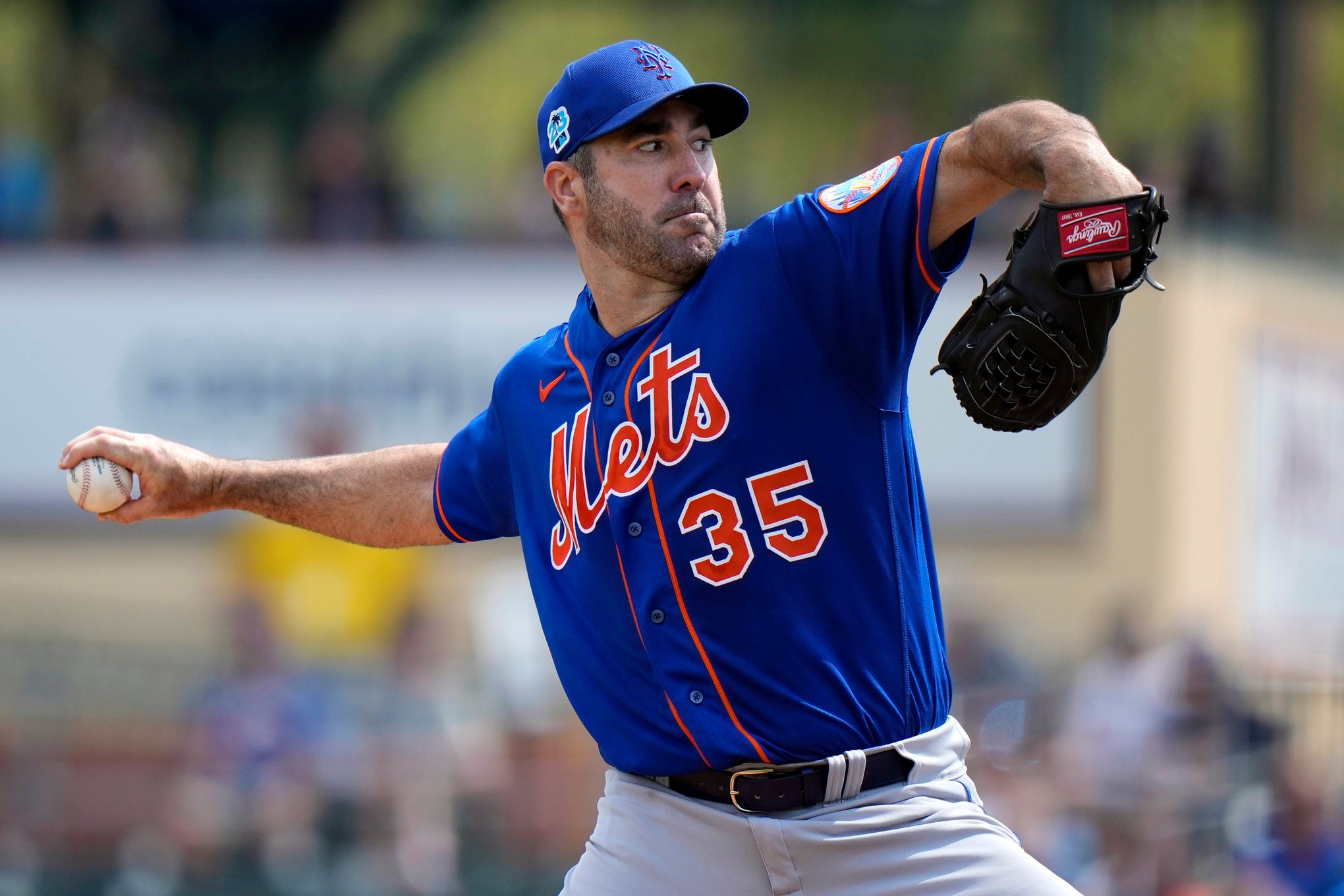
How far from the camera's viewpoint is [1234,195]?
1332 centimetres

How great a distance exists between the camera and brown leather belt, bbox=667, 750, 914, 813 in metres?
3.38

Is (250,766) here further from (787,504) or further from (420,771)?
(787,504)

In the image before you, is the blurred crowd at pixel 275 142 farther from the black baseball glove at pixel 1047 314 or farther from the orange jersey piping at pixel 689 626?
the black baseball glove at pixel 1047 314

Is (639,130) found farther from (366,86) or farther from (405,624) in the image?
(366,86)

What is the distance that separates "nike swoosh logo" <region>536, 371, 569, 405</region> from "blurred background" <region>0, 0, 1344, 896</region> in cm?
472

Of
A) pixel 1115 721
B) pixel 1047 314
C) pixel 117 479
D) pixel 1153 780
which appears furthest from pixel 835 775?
pixel 1115 721

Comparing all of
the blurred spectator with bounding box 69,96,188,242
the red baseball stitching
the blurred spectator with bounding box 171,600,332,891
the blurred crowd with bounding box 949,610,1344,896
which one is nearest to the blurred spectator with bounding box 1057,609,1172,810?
the blurred crowd with bounding box 949,610,1344,896

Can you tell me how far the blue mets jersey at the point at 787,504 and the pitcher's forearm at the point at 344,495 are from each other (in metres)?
0.84

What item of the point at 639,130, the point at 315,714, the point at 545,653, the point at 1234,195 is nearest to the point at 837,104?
the point at 1234,195

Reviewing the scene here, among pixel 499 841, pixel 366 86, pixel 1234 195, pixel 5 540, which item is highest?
pixel 366 86

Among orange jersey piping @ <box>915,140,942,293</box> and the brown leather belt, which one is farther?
the brown leather belt

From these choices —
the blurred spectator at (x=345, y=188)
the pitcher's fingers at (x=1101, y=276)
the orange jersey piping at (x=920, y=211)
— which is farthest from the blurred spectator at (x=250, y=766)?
the pitcher's fingers at (x=1101, y=276)

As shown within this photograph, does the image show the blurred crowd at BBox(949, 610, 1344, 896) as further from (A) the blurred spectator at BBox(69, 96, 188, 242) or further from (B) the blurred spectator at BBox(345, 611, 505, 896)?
(A) the blurred spectator at BBox(69, 96, 188, 242)

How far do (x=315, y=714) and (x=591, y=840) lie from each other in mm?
5156
